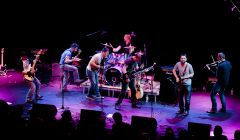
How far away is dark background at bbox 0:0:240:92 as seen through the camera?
622 inches

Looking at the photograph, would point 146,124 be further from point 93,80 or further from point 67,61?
point 67,61

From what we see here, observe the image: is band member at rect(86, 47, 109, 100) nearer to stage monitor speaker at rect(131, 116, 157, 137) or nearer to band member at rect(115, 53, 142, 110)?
band member at rect(115, 53, 142, 110)

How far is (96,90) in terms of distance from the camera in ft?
47.1

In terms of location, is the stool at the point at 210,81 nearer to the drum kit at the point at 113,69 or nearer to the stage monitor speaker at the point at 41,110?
the drum kit at the point at 113,69

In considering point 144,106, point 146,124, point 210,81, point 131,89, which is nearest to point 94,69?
point 131,89

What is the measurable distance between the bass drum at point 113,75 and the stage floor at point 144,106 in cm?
62

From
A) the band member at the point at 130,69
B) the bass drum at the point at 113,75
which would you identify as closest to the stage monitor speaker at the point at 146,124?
the band member at the point at 130,69

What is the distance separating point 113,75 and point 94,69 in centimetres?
124

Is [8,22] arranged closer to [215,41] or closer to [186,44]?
[186,44]

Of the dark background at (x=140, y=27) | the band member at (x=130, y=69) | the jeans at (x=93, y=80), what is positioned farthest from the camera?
the dark background at (x=140, y=27)

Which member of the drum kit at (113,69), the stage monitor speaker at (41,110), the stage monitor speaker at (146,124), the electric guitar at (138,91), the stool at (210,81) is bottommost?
the stage monitor speaker at (146,124)

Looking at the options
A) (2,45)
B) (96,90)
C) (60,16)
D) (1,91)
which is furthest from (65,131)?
(2,45)

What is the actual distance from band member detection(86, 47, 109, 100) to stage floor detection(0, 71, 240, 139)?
0.39 meters

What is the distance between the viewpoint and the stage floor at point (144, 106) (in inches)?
470
